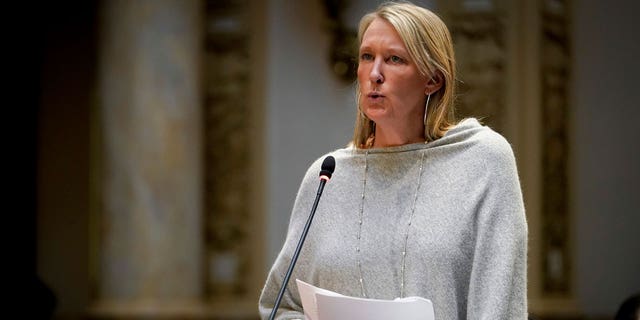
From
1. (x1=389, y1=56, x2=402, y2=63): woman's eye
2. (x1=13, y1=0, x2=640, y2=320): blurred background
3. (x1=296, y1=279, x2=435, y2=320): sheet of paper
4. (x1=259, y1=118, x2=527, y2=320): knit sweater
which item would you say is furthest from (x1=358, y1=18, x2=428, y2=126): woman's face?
(x1=13, y1=0, x2=640, y2=320): blurred background

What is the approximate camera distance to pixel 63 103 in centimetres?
639

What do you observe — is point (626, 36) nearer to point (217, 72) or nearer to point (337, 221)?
point (217, 72)

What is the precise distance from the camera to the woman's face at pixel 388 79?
2580mm

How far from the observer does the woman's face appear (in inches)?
102

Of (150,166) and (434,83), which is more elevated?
(434,83)

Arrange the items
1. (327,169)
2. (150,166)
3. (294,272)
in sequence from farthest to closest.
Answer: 1. (150,166)
2. (294,272)
3. (327,169)

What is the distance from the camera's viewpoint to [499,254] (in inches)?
94.3

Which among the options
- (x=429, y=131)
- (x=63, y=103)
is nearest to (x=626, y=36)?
(x=63, y=103)

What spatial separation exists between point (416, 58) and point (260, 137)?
373 cm

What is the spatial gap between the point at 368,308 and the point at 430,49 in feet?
2.21

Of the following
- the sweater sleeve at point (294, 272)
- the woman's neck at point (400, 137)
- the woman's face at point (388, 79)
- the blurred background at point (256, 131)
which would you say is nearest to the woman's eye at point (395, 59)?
the woman's face at point (388, 79)

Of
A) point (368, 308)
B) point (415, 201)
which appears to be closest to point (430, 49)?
point (415, 201)

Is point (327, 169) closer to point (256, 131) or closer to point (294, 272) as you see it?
point (294, 272)

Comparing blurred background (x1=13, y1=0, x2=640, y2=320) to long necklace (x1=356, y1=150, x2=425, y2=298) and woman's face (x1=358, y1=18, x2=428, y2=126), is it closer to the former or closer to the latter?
long necklace (x1=356, y1=150, x2=425, y2=298)
